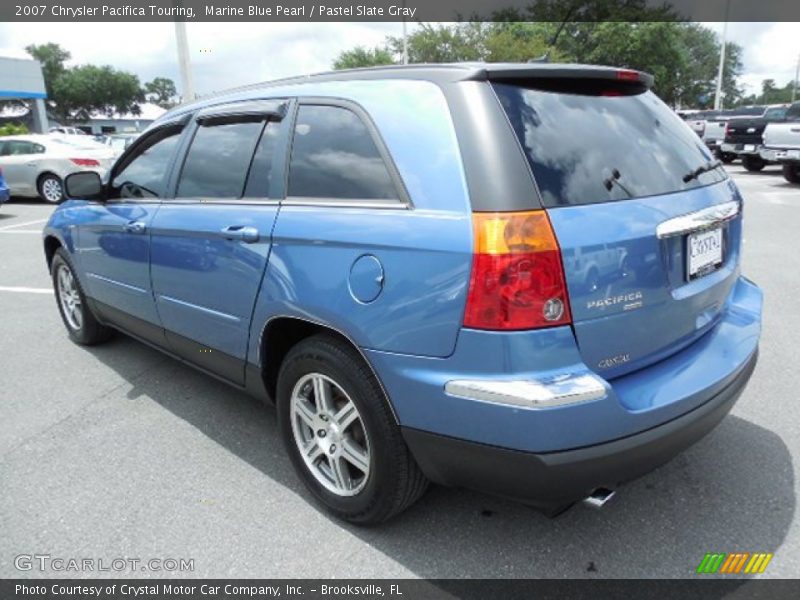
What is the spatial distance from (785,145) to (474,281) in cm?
1451

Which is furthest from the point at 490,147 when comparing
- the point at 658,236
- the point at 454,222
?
the point at 658,236

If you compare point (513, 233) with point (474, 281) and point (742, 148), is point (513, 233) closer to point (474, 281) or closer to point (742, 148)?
point (474, 281)

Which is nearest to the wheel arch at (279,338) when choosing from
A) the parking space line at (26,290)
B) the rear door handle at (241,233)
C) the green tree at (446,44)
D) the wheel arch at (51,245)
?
the rear door handle at (241,233)

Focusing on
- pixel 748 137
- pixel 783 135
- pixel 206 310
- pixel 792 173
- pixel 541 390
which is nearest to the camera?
pixel 541 390

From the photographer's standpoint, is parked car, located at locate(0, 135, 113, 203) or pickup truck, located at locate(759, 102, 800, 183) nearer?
pickup truck, located at locate(759, 102, 800, 183)

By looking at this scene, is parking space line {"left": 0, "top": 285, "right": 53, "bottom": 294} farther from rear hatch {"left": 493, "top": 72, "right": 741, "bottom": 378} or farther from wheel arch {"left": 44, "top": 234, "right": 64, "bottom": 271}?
rear hatch {"left": 493, "top": 72, "right": 741, "bottom": 378}

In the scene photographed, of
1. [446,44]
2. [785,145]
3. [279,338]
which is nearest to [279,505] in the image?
[279,338]

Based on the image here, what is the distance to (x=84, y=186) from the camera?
3863mm

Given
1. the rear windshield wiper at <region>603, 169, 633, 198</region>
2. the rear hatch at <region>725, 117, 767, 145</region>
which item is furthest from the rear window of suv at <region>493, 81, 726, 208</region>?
the rear hatch at <region>725, 117, 767, 145</region>

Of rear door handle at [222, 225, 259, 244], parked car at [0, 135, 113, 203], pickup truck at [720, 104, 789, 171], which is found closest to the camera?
rear door handle at [222, 225, 259, 244]

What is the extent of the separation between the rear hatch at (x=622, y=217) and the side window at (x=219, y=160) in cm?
135

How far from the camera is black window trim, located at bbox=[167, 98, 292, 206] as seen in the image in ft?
8.87

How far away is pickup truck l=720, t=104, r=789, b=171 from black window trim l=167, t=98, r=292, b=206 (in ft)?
54.1

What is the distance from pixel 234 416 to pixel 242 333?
0.95 meters
